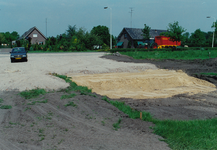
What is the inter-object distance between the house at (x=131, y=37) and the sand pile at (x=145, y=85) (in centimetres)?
4036

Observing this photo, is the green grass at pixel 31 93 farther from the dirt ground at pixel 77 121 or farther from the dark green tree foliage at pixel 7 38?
the dark green tree foliage at pixel 7 38

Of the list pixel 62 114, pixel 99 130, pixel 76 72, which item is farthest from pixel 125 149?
pixel 76 72

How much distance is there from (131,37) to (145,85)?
139 ft

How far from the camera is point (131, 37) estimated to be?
5525cm

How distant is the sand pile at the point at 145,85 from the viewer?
40.0ft

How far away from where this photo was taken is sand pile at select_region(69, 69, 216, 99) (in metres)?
12.2

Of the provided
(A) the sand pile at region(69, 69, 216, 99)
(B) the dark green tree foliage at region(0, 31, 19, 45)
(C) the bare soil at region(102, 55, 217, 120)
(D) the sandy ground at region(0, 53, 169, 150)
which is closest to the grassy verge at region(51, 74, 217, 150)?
(D) the sandy ground at region(0, 53, 169, 150)

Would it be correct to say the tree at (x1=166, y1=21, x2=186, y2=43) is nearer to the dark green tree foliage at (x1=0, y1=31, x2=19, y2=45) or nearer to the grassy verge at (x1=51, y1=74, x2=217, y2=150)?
the grassy verge at (x1=51, y1=74, x2=217, y2=150)

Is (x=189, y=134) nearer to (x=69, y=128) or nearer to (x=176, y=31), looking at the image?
(x=69, y=128)

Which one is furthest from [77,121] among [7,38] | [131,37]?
[7,38]

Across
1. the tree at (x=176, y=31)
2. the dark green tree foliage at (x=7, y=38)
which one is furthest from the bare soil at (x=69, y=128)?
the dark green tree foliage at (x=7, y=38)

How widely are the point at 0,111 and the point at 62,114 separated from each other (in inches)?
73.0

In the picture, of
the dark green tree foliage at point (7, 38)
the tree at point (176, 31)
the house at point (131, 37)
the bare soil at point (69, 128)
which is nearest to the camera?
the bare soil at point (69, 128)

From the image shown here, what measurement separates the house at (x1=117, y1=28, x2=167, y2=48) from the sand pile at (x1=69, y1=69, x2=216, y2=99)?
132 feet
